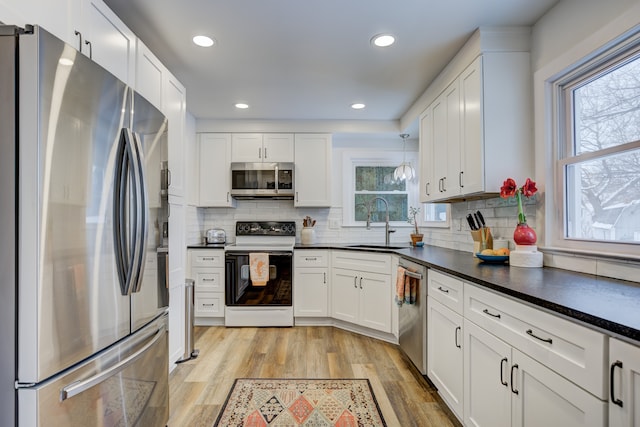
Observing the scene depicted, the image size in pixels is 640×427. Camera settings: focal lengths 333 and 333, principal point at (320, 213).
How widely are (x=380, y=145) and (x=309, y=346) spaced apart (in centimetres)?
263

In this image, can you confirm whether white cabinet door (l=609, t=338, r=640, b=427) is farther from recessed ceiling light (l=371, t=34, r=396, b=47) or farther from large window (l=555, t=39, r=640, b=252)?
recessed ceiling light (l=371, t=34, r=396, b=47)

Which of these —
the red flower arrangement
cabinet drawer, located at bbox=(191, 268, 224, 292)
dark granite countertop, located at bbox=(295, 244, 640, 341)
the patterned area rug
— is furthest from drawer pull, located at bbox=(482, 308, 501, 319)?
cabinet drawer, located at bbox=(191, 268, 224, 292)

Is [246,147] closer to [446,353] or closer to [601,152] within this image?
[446,353]

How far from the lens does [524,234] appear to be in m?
1.96

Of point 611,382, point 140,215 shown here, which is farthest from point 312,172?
point 611,382

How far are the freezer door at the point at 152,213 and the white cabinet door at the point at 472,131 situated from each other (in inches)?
75.6

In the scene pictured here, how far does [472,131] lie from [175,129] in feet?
6.98

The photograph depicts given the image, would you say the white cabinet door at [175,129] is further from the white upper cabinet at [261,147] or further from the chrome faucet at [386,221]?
the chrome faucet at [386,221]

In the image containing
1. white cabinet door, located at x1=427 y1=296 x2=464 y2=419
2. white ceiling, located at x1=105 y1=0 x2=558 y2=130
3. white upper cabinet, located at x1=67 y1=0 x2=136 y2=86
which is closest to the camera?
white upper cabinet, located at x1=67 y1=0 x2=136 y2=86

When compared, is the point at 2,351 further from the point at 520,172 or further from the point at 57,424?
the point at 520,172

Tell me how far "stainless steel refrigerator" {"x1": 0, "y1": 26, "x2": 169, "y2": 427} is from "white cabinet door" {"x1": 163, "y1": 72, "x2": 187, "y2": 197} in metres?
0.99

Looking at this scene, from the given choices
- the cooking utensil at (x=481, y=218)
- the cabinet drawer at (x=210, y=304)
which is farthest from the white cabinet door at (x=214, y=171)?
the cooking utensil at (x=481, y=218)

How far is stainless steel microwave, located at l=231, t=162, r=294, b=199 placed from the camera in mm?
3914

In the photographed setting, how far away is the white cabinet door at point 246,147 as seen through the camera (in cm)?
399
